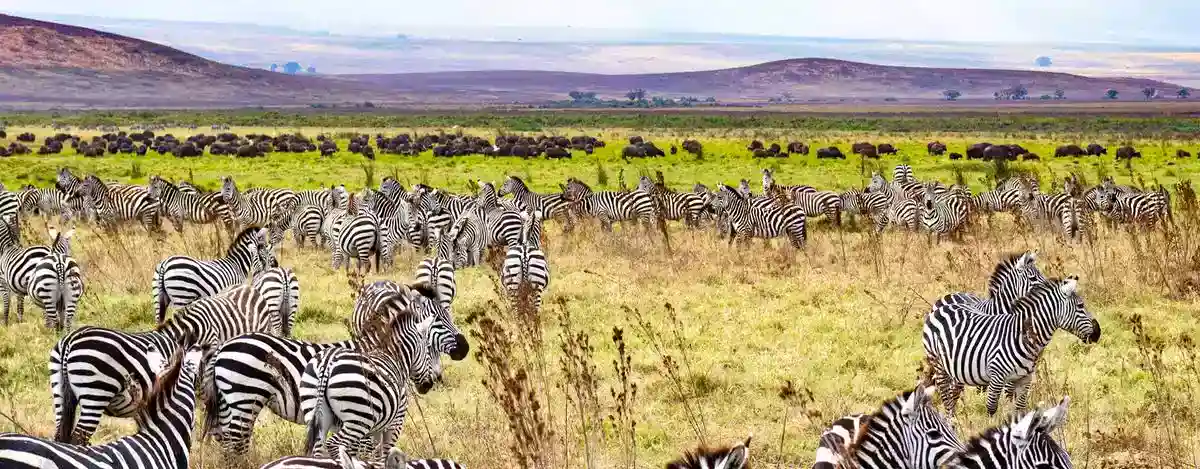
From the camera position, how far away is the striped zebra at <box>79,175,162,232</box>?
23.3 m

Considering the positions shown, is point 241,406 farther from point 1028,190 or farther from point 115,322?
point 1028,190

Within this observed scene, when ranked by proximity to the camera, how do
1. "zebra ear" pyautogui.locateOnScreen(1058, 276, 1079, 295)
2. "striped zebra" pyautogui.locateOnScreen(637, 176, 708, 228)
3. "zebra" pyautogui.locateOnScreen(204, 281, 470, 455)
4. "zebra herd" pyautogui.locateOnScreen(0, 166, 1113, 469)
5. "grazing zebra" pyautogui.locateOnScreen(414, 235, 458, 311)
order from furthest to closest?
1. "striped zebra" pyautogui.locateOnScreen(637, 176, 708, 228)
2. "grazing zebra" pyautogui.locateOnScreen(414, 235, 458, 311)
3. "zebra ear" pyautogui.locateOnScreen(1058, 276, 1079, 295)
4. "zebra" pyautogui.locateOnScreen(204, 281, 470, 455)
5. "zebra herd" pyautogui.locateOnScreen(0, 166, 1113, 469)

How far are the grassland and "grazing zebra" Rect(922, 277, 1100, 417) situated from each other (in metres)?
0.37

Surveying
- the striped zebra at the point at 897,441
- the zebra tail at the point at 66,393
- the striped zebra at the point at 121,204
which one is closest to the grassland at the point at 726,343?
the striped zebra at the point at 897,441

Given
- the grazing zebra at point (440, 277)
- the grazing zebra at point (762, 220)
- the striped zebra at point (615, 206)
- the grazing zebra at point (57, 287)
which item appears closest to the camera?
the grazing zebra at point (57, 287)

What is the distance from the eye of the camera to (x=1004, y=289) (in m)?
9.70

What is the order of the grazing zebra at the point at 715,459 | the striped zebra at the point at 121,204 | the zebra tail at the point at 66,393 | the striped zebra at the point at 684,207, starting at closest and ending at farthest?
the grazing zebra at the point at 715,459
the zebra tail at the point at 66,393
the striped zebra at the point at 121,204
the striped zebra at the point at 684,207

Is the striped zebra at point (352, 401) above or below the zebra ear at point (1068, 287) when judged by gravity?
below

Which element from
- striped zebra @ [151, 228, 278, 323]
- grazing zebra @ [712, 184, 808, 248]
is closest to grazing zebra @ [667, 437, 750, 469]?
striped zebra @ [151, 228, 278, 323]

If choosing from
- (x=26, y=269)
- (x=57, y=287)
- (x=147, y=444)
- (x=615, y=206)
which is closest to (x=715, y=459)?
(x=147, y=444)

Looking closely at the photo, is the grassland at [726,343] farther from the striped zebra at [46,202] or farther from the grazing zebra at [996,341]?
the striped zebra at [46,202]

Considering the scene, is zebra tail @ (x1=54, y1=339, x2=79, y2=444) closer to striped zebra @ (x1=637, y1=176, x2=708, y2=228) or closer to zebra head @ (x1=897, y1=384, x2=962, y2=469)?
zebra head @ (x1=897, y1=384, x2=962, y2=469)

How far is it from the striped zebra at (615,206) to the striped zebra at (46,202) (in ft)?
36.9

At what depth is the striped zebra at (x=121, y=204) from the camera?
76.4 feet
